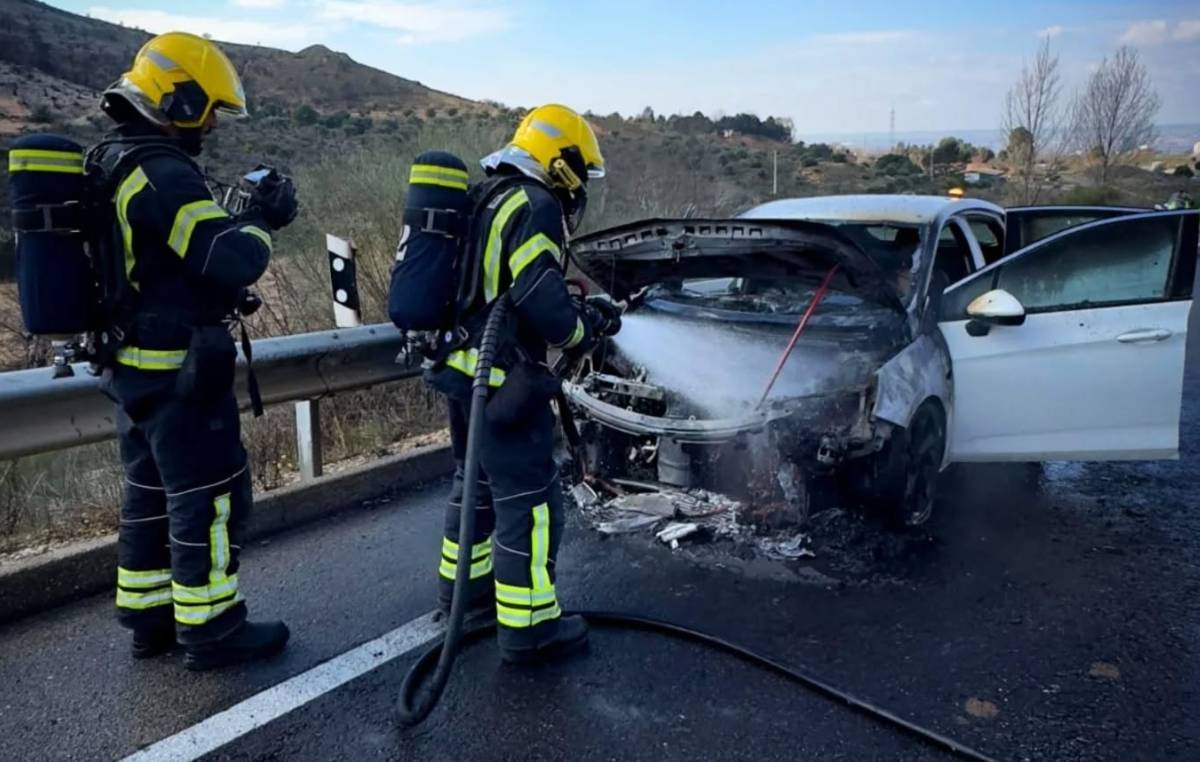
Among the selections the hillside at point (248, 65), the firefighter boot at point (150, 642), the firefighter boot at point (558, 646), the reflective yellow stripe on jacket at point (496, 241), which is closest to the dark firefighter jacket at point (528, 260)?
the reflective yellow stripe on jacket at point (496, 241)

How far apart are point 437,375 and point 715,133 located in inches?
2067

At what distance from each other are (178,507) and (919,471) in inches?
129

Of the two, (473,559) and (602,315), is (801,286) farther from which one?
(473,559)

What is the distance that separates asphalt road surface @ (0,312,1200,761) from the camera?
2750 millimetres

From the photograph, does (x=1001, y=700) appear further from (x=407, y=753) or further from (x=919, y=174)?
(x=919, y=174)

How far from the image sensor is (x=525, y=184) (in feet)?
10.1

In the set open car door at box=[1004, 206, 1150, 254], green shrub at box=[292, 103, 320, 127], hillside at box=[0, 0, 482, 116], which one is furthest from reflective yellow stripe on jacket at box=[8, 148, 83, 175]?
green shrub at box=[292, 103, 320, 127]

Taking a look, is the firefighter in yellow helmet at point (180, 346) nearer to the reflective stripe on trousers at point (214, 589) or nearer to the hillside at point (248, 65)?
the reflective stripe on trousers at point (214, 589)

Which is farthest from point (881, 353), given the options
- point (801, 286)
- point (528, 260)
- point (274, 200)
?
point (274, 200)

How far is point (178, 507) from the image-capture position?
10.0ft

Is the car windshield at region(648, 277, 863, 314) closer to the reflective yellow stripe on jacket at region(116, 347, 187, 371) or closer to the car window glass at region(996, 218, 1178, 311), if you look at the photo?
the car window glass at region(996, 218, 1178, 311)

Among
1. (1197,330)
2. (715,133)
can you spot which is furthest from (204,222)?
(715,133)

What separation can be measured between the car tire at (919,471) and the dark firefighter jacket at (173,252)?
2.88m

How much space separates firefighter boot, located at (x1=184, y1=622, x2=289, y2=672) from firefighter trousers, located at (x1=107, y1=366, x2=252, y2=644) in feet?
0.12
